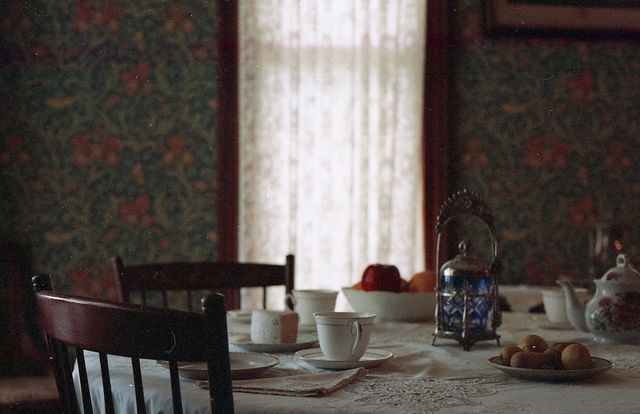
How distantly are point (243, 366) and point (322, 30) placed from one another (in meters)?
2.81

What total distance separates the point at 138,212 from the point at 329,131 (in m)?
0.93

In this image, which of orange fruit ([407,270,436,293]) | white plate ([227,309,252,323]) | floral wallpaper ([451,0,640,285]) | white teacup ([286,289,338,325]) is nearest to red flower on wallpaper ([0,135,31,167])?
floral wallpaper ([451,0,640,285])

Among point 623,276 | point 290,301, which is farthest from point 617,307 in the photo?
point 290,301

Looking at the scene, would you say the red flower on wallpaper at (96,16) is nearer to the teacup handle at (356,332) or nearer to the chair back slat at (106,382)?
the teacup handle at (356,332)

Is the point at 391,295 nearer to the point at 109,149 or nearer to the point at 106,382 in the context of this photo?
the point at 106,382

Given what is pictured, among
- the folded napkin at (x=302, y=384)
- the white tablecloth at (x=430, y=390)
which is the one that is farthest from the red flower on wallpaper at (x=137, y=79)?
the folded napkin at (x=302, y=384)

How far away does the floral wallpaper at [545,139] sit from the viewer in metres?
4.07

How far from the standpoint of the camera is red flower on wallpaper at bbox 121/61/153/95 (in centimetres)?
386

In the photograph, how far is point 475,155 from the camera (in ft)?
13.4

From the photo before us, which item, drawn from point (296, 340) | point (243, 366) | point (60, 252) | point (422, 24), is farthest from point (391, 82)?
point (243, 366)

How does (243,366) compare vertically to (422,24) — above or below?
below

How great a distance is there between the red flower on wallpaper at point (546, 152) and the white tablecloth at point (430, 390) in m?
2.55

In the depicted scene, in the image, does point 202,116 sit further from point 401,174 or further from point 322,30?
point 401,174

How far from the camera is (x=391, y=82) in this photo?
13.1ft
